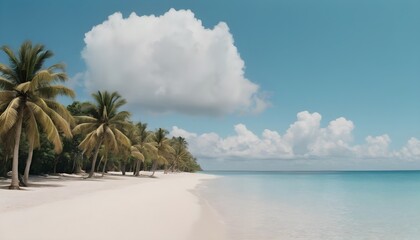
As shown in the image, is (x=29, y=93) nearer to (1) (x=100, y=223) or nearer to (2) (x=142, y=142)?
(1) (x=100, y=223)

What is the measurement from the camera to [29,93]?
70.9 feet

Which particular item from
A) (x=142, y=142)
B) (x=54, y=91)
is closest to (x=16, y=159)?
(x=54, y=91)

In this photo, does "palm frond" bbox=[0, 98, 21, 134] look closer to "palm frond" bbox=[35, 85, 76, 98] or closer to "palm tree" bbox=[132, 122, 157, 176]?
"palm frond" bbox=[35, 85, 76, 98]

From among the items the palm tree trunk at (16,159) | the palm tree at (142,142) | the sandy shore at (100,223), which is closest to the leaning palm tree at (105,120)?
the palm tree at (142,142)

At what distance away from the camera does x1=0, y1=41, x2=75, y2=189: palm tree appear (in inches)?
821

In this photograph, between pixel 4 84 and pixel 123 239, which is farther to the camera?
pixel 4 84

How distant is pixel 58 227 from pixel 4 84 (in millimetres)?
16455

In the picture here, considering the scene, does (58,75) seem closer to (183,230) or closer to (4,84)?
(4,84)

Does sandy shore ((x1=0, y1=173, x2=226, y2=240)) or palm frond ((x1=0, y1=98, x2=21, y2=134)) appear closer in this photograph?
sandy shore ((x1=0, y1=173, x2=226, y2=240))

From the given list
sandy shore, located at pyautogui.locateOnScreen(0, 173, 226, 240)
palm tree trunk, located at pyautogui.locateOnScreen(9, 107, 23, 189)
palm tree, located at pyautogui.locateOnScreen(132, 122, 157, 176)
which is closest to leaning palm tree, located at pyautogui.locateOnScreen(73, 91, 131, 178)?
palm tree, located at pyautogui.locateOnScreen(132, 122, 157, 176)

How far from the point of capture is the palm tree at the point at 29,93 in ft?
68.4

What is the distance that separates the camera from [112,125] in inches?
1478

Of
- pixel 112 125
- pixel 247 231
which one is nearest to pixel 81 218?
pixel 247 231

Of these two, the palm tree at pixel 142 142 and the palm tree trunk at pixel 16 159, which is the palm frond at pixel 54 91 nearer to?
the palm tree trunk at pixel 16 159
